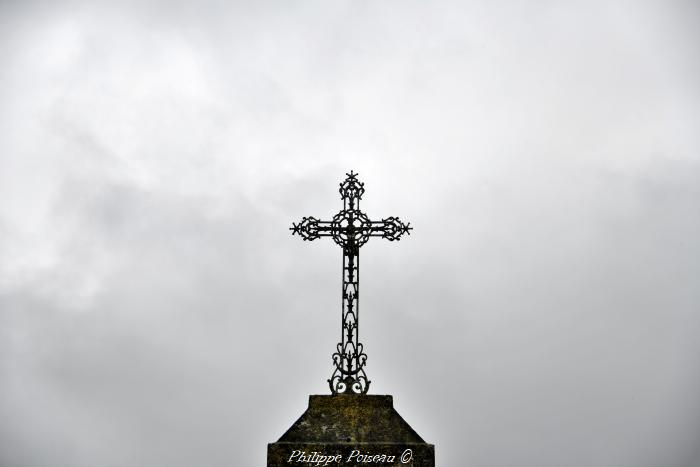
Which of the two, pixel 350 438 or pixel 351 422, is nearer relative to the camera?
pixel 350 438

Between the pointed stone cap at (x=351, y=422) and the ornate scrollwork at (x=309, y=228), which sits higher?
the ornate scrollwork at (x=309, y=228)

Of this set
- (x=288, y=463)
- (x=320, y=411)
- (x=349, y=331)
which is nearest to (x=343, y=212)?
(x=349, y=331)

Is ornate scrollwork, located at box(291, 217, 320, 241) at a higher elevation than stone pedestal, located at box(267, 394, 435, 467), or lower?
higher

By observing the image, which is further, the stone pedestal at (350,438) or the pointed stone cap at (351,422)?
the pointed stone cap at (351,422)

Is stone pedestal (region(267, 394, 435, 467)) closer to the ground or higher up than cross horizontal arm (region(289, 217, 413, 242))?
closer to the ground

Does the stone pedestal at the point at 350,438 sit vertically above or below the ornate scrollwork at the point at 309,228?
below

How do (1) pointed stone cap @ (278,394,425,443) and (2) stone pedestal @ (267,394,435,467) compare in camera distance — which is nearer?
(2) stone pedestal @ (267,394,435,467)

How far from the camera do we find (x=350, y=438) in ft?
35.8

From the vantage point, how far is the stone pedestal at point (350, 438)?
1073cm

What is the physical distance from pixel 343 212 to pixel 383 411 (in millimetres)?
2998

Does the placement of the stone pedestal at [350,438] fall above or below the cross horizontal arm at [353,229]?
below

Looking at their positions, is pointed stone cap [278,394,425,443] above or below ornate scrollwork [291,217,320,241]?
below

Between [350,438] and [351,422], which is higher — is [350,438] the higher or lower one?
the lower one

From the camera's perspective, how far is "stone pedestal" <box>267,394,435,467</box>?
10727mm
